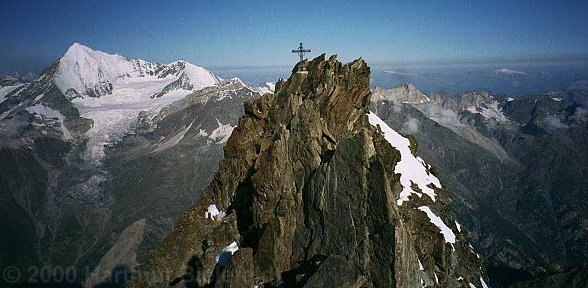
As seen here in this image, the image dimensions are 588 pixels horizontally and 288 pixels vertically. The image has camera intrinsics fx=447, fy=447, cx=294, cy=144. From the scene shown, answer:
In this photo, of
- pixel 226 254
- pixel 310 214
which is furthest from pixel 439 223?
pixel 226 254

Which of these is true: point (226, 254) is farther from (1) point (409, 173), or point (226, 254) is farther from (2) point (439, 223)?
(1) point (409, 173)

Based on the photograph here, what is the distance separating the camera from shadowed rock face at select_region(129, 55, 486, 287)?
33562 millimetres

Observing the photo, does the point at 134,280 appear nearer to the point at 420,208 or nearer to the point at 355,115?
the point at 355,115

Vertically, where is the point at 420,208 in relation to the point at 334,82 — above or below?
below

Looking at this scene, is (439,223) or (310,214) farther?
(439,223)

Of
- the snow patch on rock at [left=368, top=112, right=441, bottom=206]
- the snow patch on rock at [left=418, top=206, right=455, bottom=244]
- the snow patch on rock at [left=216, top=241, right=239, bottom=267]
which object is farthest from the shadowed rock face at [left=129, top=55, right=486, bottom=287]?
the snow patch on rock at [left=368, top=112, right=441, bottom=206]

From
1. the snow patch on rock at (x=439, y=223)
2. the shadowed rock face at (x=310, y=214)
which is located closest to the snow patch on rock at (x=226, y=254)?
the shadowed rock face at (x=310, y=214)

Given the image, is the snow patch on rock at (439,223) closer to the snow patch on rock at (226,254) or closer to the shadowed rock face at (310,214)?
the shadowed rock face at (310,214)

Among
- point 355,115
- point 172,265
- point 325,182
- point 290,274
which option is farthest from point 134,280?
point 355,115

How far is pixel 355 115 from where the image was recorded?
61.1 meters

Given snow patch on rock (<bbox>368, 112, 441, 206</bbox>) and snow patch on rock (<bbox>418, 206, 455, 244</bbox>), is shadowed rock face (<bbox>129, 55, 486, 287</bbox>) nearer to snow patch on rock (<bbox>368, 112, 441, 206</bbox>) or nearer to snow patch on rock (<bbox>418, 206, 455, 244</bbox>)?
snow patch on rock (<bbox>418, 206, 455, 244</bbox>)

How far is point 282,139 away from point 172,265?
674 inches

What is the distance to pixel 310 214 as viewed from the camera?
3969cm

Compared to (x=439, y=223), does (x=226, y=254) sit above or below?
above
